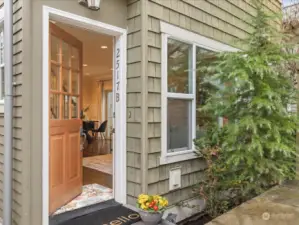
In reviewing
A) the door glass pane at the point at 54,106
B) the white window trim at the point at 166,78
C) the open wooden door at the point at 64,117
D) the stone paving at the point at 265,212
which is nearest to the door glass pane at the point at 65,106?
the open wooden door at the point at 64,117

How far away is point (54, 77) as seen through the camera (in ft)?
8.99

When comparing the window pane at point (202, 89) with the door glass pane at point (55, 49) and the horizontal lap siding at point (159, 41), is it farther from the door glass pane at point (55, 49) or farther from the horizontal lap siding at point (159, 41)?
the door glass pane at point (55, 49)

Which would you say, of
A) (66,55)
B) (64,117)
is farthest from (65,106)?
(66,55)

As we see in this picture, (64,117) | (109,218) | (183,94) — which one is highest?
(183,94)

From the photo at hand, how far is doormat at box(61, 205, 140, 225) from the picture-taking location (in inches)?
97.1

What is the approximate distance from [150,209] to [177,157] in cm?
85

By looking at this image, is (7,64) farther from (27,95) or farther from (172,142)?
(172,142)

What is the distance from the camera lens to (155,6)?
9.37ft

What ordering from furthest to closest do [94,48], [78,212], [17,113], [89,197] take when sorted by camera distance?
[94,48]
[89,197]
[78,212]
[17,113]

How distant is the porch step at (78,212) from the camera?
248 cm

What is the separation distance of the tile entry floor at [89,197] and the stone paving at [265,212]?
1270 mm

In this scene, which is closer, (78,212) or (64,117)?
(78,212)

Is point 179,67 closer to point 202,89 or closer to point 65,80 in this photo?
point 202,89

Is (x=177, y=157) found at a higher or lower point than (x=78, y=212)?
higher
